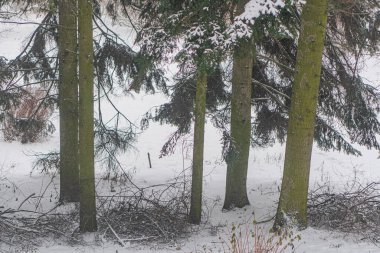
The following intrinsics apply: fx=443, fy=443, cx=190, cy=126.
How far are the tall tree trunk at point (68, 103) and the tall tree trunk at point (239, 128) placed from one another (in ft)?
10.1

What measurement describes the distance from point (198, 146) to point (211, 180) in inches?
155

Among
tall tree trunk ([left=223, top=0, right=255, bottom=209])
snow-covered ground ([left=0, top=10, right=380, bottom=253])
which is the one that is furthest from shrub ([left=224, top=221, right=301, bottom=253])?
tall tree trunk ([left=223, top=0, right=255, bottom=209])

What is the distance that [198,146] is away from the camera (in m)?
7.27

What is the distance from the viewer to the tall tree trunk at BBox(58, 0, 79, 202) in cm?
846

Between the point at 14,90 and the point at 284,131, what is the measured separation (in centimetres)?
571

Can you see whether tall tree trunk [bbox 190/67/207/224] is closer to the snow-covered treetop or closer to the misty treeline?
the misty treeline

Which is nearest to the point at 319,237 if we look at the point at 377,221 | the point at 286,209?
the point at 286,209

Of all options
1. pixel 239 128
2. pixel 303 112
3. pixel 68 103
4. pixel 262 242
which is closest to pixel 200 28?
pixel 303 112

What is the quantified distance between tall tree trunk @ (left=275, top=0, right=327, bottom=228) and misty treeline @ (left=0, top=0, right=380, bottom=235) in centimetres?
1

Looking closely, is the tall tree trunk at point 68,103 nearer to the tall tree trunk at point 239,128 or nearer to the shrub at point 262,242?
the tall tree trunk at point 239,128

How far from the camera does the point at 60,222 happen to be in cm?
730

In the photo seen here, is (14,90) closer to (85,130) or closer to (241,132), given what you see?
(85,130)

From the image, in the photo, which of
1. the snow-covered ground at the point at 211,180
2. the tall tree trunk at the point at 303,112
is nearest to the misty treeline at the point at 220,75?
the tall tree trunk at the point at 303,112

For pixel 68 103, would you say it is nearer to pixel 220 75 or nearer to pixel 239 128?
pixel 220 75
